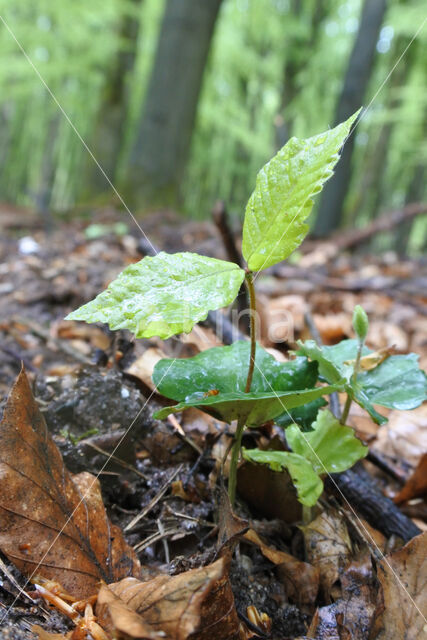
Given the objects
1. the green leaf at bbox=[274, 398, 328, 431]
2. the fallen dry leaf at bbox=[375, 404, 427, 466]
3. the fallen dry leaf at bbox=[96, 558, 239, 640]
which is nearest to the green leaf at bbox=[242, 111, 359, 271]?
the green leaf at bbox=[274, 398, 328, 431]

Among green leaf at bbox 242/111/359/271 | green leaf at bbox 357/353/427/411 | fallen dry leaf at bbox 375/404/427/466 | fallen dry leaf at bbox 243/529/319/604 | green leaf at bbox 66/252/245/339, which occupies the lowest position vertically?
fallen dry leaf at bbox 375/404/427/466

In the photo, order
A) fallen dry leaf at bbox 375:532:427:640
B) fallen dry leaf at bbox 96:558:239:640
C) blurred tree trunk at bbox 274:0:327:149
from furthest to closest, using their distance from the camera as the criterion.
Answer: blurred tree trunk at bbox 274:0:327:149 → fallen dry leaf at bbox 375:532:427:640 → fallen dry leaf at bbox 96:558:239:640

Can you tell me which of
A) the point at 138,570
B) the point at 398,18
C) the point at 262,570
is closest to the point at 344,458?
the point at 262,570

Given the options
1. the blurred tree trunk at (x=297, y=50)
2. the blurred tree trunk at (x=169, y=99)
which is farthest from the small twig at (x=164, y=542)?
the blurred tree trunk at (x=297, y=50)

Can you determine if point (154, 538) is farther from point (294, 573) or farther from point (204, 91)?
point (204, 91)

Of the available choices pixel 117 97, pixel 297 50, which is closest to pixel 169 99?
pixel 117 97

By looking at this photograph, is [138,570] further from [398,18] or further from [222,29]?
[222,29]

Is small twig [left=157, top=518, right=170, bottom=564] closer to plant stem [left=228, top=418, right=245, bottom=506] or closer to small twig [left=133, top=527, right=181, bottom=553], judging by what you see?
small twig [left=133, top=527, right=181, bottom=553]
